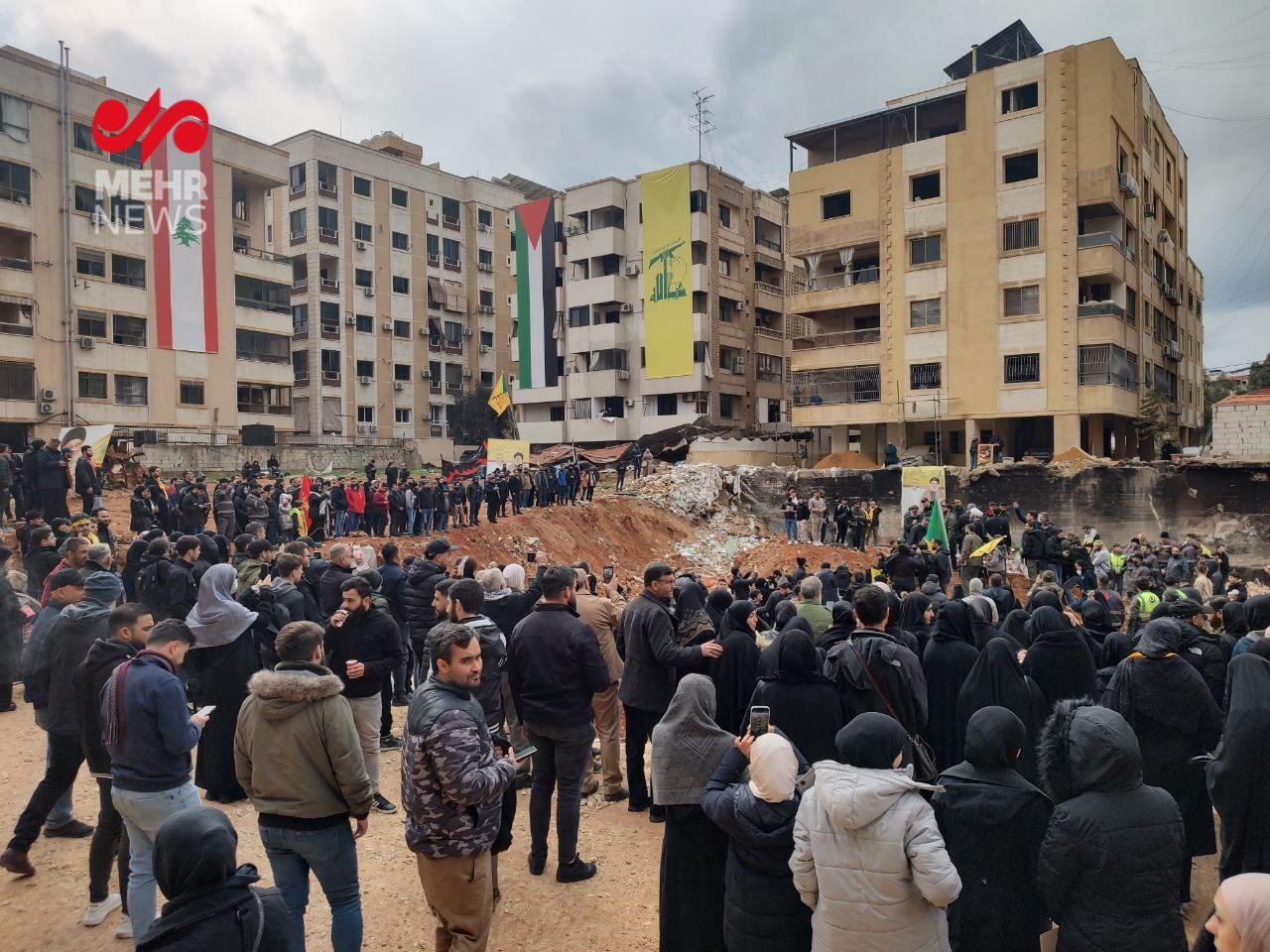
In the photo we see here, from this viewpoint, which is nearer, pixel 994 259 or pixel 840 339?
pixel 994 259

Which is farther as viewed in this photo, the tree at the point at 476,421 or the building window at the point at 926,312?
the tree at the point at 476,421

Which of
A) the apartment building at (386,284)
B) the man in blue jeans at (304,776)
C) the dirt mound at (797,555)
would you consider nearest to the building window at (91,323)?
the apartment building at (386,284)

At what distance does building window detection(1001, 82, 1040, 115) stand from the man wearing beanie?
120ft

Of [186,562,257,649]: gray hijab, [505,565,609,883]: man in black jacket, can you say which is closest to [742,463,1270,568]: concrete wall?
[505,565,609,883]: man in black jacket

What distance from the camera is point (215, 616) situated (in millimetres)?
6074

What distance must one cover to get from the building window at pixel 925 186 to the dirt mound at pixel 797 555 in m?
16.7

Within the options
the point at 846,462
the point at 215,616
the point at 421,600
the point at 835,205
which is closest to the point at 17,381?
the point at 421,600

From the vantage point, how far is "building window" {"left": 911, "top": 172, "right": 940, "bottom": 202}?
34.8 metres

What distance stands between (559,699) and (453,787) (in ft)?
5.67

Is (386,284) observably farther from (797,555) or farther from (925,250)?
(797,555)

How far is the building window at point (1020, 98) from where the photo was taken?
106ft

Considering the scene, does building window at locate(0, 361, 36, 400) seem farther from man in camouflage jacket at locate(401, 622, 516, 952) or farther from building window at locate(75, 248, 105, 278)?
man in camouflage jacket at locate(401, 622, 516, 952)

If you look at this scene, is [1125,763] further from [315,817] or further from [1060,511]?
[1060,511]

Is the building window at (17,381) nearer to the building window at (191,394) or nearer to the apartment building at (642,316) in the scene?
the building window at (191,394)
